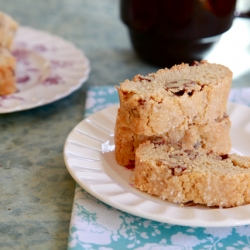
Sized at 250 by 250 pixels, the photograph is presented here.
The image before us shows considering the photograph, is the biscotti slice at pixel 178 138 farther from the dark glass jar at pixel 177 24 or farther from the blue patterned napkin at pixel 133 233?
the dark glass jar at pixel 177 24

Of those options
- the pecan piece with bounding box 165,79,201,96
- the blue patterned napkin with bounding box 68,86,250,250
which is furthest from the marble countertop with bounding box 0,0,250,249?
the pecan piece with bounding box 165,79,201,96

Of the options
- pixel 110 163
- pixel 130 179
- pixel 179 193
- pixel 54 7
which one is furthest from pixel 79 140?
pixel 54 7

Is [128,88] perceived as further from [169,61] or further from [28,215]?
[169,61]

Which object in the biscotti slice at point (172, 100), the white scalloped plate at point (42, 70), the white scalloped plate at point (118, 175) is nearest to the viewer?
the white scalloped plate at point (118, 175)

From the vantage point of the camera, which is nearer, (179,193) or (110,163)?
(179,193)

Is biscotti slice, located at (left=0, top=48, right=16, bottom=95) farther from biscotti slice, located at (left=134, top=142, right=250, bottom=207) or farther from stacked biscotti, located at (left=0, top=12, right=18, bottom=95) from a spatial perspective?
biscotti slice, located at (left=134, top=142, right=250, bottom=207)

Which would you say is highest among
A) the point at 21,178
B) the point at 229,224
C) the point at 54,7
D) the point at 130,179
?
the point at 229,224

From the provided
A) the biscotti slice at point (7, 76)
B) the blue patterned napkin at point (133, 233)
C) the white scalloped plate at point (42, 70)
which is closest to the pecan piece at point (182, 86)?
the blue patterned napkin at point (133, 233)

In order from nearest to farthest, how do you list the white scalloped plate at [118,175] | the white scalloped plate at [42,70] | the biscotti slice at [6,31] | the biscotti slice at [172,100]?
the white scalloped plate at [118,175]
the biscotti slice at [172,100]
the white scalloped plate at [42,70]
the biscotti slice at [6,31]
